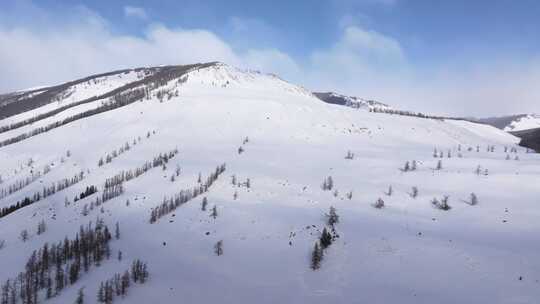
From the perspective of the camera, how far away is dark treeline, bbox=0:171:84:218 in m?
61.5

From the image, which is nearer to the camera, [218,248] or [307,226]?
[218,248]

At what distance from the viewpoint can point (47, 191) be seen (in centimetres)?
6519

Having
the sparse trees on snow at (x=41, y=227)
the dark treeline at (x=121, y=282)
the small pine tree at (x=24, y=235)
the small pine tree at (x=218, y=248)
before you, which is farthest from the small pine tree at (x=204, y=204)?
the small pine tree at (x=24, y=235)

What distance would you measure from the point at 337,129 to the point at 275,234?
61.1m

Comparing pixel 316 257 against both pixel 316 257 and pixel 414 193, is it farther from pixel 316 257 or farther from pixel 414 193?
pixel 414 193

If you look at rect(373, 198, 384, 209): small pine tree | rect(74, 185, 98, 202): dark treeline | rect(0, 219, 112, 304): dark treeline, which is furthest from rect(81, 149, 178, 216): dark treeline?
rect(373, 198, 384, 209): small pine tree

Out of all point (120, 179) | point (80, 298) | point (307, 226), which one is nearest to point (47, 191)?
point (120, 179)

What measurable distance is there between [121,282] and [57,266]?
993cm

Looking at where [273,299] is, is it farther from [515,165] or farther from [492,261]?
[515,165]

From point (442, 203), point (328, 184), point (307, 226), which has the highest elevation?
point (442, 203)

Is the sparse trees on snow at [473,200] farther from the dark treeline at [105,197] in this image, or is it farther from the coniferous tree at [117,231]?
the dark treeline at [105,197]

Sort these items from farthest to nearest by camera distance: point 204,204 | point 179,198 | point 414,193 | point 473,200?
point 179,198
point 204,204
point 414,193
point 473,200

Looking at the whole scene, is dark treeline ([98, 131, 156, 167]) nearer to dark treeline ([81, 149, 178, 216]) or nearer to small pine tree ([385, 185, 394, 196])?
dark treeline ([81, 149, 178, 216])

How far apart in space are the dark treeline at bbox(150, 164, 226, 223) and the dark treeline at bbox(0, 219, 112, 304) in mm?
5283
